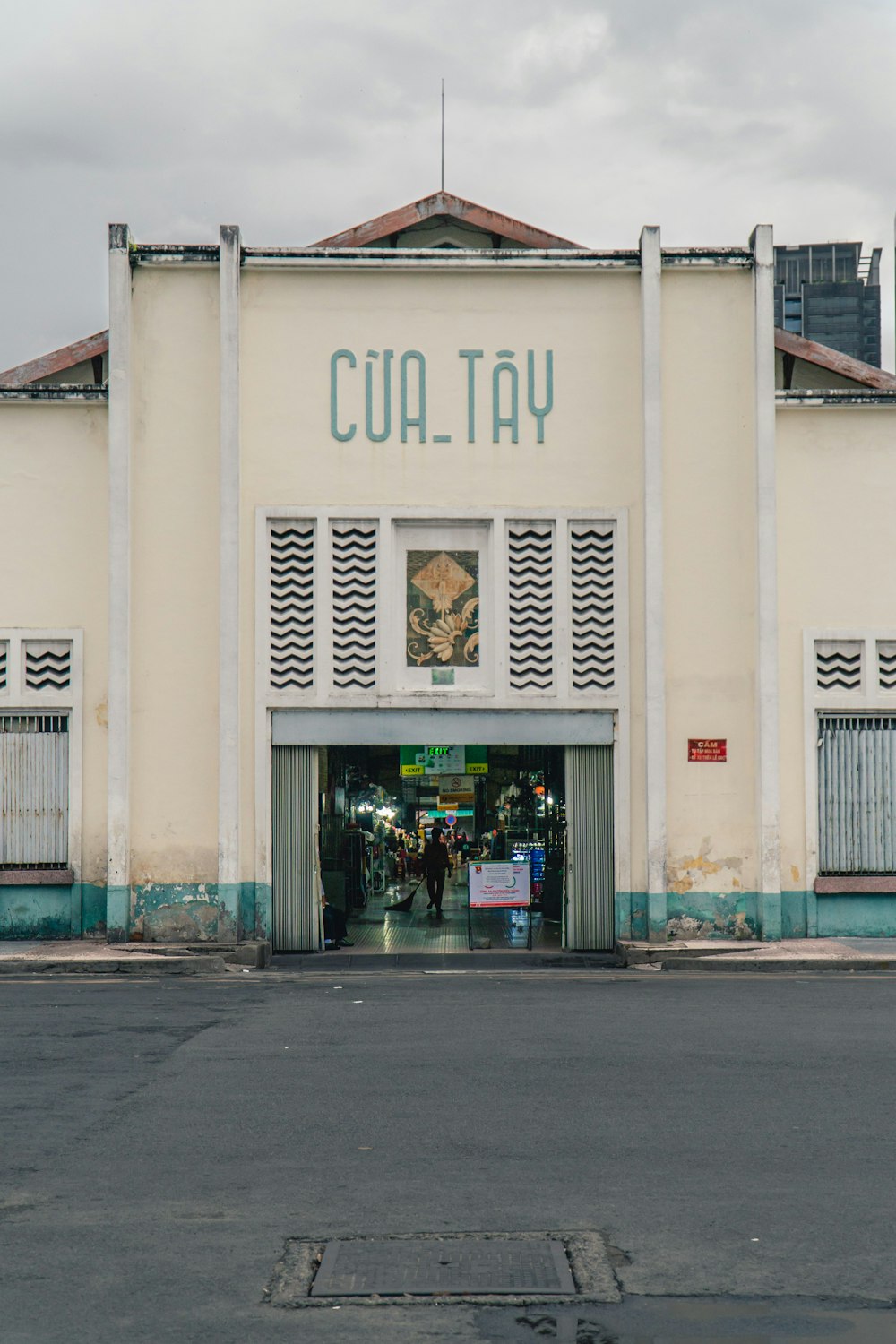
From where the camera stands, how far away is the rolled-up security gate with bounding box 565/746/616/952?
1900 centimetres

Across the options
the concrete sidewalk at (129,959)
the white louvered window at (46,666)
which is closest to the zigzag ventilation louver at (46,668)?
the white louvered window at (46,666)

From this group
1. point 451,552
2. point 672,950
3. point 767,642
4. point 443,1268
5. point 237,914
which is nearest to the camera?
point 443,1268

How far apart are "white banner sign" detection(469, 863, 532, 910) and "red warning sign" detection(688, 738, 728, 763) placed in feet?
10.5

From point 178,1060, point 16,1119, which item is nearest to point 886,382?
point 178,1060

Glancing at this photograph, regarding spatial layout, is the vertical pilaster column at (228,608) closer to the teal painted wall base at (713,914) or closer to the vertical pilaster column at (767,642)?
the teal painted wall base at (713,914)

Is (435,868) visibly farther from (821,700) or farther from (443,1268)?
(443,1268)

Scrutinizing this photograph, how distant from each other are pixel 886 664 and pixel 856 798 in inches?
68.6

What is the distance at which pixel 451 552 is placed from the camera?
19.1 metres

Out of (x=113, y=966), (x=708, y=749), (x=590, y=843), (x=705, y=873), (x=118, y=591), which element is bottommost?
(x=113, y=966)

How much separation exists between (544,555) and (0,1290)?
1412 centimetres

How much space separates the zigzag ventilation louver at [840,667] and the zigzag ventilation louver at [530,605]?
11.2 feet

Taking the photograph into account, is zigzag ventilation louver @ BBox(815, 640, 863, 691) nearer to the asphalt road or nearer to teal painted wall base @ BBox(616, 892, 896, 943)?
teal painted wall base @ BBox(616, 892, 896, 943)

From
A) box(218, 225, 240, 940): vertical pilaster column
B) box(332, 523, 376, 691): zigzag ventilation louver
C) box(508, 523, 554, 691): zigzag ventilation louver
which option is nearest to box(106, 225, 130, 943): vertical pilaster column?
box(218, 225, 240, 940): vertical pilaster column

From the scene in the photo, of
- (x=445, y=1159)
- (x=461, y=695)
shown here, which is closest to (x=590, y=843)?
(x=461, y=695)
